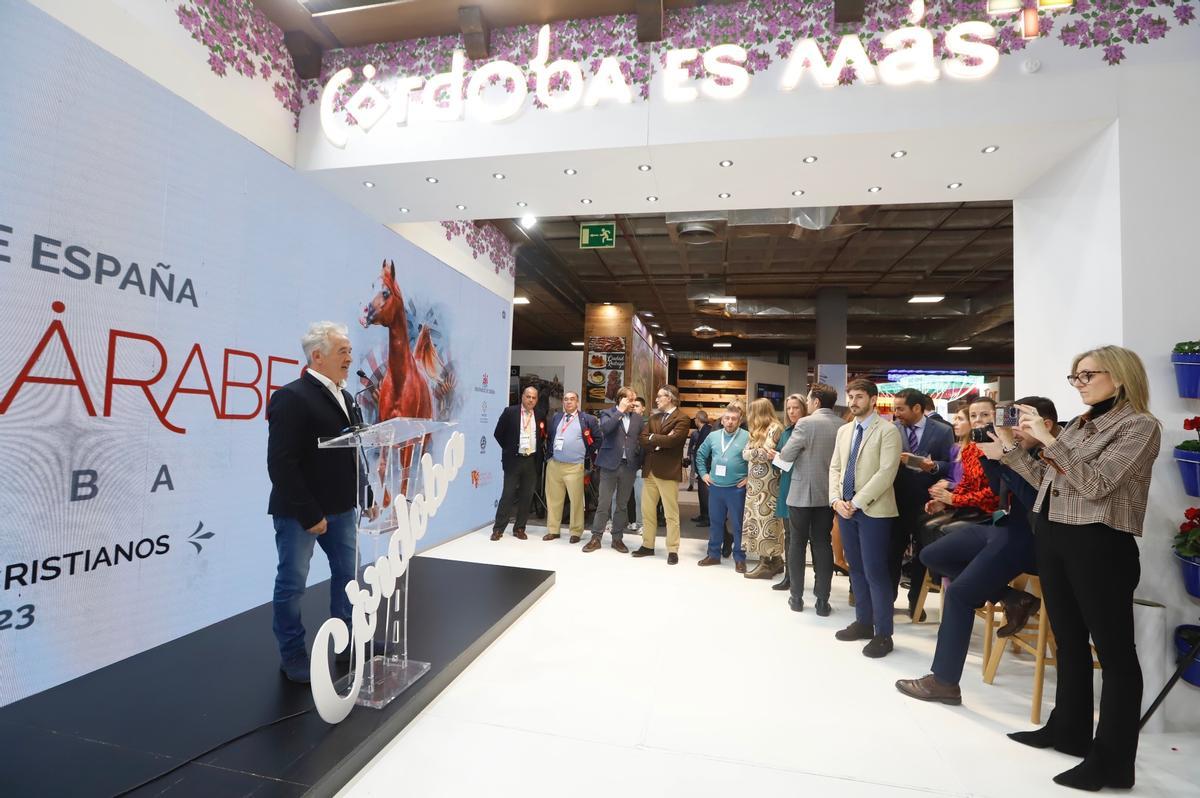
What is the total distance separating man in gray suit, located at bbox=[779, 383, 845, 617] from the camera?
3.68 metres

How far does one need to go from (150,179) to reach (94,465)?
1.43m

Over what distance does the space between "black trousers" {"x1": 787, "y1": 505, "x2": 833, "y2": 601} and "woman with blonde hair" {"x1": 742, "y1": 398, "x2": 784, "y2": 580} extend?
766 mm

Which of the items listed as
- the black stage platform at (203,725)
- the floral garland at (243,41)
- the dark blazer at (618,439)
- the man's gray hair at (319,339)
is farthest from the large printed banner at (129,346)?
the dark blazer at (618,439)

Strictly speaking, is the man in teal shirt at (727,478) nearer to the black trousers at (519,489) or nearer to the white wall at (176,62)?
the black trousers at (519,489)

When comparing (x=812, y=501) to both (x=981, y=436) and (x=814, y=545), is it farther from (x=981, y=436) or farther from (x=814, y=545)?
(x=981, y=436)

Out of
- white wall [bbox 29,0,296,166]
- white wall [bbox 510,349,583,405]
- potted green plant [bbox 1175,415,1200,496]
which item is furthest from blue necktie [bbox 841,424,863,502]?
white wall [bbox 510,349,583,405]

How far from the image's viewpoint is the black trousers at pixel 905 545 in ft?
11.4

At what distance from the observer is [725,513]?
200 inches

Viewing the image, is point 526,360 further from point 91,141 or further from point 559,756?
point 559,756

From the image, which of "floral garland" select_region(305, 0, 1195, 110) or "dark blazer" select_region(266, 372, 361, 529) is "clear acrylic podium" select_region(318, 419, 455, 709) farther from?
"floral garland" select_region(305, 0, 1195, 110)

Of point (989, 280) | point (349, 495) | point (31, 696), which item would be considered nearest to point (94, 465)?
point (31, 696)

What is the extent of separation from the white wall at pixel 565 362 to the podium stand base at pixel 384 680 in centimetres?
705

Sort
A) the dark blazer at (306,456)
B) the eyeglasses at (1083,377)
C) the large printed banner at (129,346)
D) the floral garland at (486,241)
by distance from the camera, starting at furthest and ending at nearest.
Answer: the floral garland at (486,241) < the large printed banner at (129,346) < the dark blazer at (306,456) < the eyeglasses at (1083,377)

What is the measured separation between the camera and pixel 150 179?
2.82 metres
